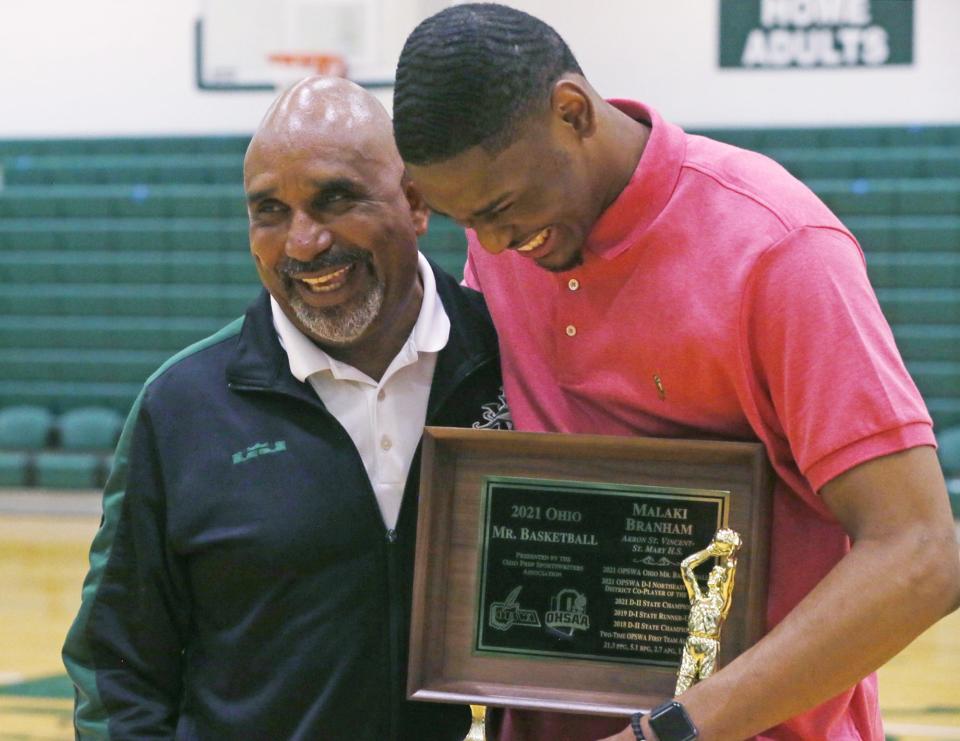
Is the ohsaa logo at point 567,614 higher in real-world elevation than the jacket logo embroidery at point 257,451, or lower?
lower

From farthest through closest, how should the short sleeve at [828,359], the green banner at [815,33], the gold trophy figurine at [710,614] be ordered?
the green banner at [815,33]
the gold trophy figurine at [710,614]
the short sleeve at [828,359]

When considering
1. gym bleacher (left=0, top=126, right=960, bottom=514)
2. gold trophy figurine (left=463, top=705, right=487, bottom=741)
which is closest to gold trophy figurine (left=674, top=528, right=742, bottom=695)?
gold trophy figurine (left=463, top=705, right=487, bottom=741)

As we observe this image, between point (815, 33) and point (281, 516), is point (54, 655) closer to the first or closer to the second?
point (281, 516)

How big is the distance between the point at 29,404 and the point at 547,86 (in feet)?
29.9

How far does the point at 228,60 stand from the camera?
9281 mm

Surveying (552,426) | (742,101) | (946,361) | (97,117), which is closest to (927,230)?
(946,361)

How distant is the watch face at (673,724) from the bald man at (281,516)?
46cm

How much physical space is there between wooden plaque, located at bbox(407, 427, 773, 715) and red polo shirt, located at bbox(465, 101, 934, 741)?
8 cm

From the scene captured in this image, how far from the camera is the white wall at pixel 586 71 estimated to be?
9.53 metres

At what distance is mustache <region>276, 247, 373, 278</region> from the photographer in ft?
6.07

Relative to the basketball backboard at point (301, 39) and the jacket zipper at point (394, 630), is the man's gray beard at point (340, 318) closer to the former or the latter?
the jacket zipper at point (394, 630)

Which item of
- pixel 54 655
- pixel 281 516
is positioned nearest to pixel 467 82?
pixel 281 516

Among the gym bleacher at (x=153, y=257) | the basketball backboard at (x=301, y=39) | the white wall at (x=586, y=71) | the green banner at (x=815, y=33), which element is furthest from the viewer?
the white wall at (x=586, y=71)

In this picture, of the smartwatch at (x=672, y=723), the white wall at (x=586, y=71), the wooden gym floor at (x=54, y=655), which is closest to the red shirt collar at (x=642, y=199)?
the smartwatch at (x=672, y=723)
